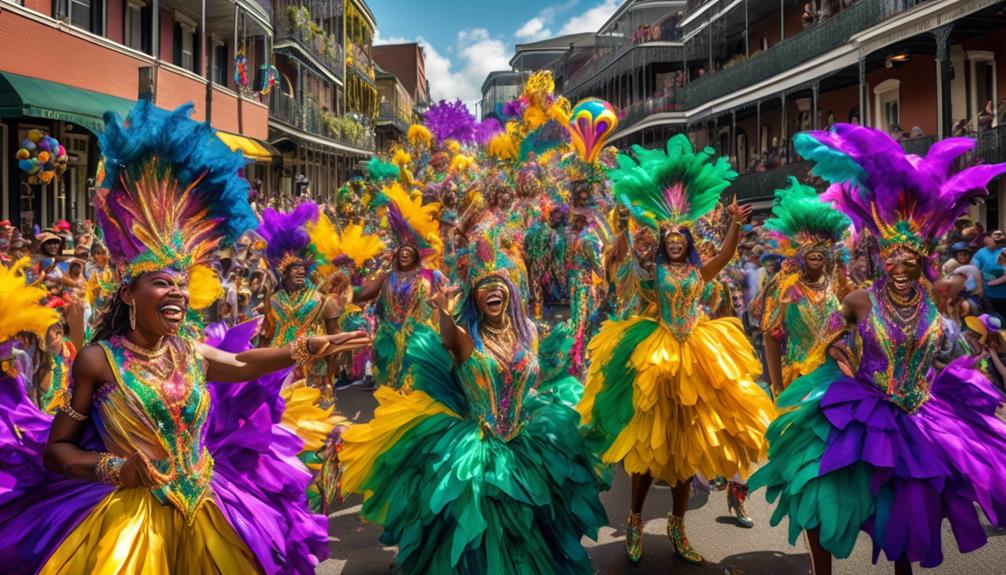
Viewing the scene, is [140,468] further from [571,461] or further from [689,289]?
[689,289]

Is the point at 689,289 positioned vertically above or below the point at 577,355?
above

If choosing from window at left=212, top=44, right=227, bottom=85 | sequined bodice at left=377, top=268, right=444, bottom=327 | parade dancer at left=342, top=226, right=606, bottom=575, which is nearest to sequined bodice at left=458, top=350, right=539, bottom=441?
parade dancer at left=342, top=226, right=606, bottom=575

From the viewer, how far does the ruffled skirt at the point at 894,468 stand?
352cm

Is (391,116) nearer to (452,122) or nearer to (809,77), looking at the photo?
(452,122)

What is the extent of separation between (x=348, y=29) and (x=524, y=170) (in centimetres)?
3132

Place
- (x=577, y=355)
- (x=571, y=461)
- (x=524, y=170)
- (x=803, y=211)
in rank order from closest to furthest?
1. (x=571, y=461)
2. (x=803, y=211)
3. (x=577, y=355)
4. (x=524, y=170)

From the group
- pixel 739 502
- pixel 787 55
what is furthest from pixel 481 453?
pixel 787 55

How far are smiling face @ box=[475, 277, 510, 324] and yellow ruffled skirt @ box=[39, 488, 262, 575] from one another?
1.68 metres

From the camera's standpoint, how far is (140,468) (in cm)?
271

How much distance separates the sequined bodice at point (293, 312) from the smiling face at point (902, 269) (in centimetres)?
503

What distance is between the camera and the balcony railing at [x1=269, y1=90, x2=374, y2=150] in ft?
94.7

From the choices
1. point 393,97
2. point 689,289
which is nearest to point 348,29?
point 393,97

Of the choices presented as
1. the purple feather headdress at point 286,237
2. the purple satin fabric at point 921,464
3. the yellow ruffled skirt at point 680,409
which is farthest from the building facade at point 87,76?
the purple satin fabric at point 921,464

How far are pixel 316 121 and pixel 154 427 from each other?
31.9 metres
